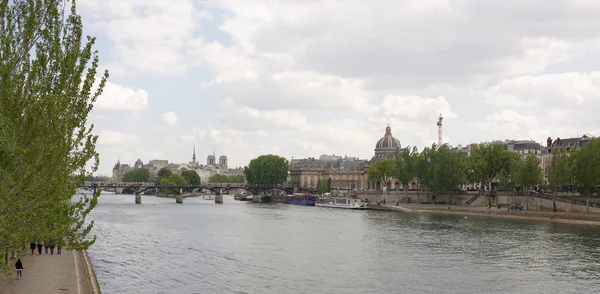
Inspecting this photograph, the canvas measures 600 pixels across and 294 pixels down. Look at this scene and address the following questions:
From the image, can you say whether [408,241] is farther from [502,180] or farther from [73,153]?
[502,180]

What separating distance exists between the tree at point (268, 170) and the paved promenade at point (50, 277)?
14666cm

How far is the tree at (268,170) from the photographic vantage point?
619 ft

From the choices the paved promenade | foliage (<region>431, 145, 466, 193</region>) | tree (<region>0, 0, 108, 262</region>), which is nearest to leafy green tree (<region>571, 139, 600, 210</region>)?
foliage (<region>431, 145, 466, 193</region>)

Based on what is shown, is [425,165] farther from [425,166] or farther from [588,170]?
[588,170]

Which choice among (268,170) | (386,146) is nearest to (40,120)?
(268,170)

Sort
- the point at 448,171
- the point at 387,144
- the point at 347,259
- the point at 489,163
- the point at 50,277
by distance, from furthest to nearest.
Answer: the point at 387,144, the point at 448,171, the point at 489,163, the point at 347,259, the point at 50,277

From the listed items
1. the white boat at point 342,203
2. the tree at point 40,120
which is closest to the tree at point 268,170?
the white boat at point 342,203

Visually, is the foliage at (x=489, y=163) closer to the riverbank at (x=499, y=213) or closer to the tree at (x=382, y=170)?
the riverbank at (x=499, y=213)

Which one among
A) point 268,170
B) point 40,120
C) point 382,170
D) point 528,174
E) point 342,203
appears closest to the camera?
point 40,120

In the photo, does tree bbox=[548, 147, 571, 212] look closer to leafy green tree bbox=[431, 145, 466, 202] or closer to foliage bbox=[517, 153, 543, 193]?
foliage bbox=[517, 153, 543, 193]

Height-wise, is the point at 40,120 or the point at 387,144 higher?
the point at 387,144

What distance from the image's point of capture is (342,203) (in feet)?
439

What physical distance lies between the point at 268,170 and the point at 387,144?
35.3m

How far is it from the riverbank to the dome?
65732 millimetres
